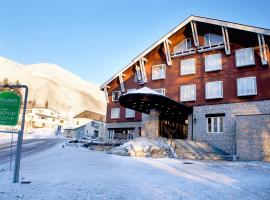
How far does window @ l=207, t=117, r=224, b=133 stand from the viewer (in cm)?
2519

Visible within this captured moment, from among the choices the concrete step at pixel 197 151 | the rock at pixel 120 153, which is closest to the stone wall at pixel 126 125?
the concrete step at pixel 197 151

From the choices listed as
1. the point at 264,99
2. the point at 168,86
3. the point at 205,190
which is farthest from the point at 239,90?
the point at 205,190

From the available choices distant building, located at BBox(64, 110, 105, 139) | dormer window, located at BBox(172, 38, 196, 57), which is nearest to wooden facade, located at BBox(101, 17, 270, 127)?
dormer window, located at BBox(172, 38, 196, 57)

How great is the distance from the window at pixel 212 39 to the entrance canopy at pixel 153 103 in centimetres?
745

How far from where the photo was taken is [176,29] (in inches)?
1118

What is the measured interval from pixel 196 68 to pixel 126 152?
13.9 metres

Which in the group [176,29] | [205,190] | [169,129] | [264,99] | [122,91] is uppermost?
[176,29]

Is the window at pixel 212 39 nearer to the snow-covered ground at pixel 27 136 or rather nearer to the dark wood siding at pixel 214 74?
the dark wood siding at pixel 214 74

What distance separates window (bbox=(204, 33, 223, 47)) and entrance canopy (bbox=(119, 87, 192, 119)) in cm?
745

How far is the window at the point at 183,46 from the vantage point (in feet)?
97.0

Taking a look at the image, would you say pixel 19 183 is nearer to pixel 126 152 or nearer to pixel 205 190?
pixel 205 190

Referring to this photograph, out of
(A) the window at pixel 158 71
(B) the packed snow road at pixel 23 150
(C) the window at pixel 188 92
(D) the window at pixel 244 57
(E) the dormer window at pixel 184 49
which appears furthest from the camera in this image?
(A) the window at pixel 158 71

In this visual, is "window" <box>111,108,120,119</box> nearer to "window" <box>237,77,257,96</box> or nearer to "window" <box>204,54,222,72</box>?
"window" <box>204,54,222,72</box>

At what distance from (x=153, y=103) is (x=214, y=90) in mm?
7607
